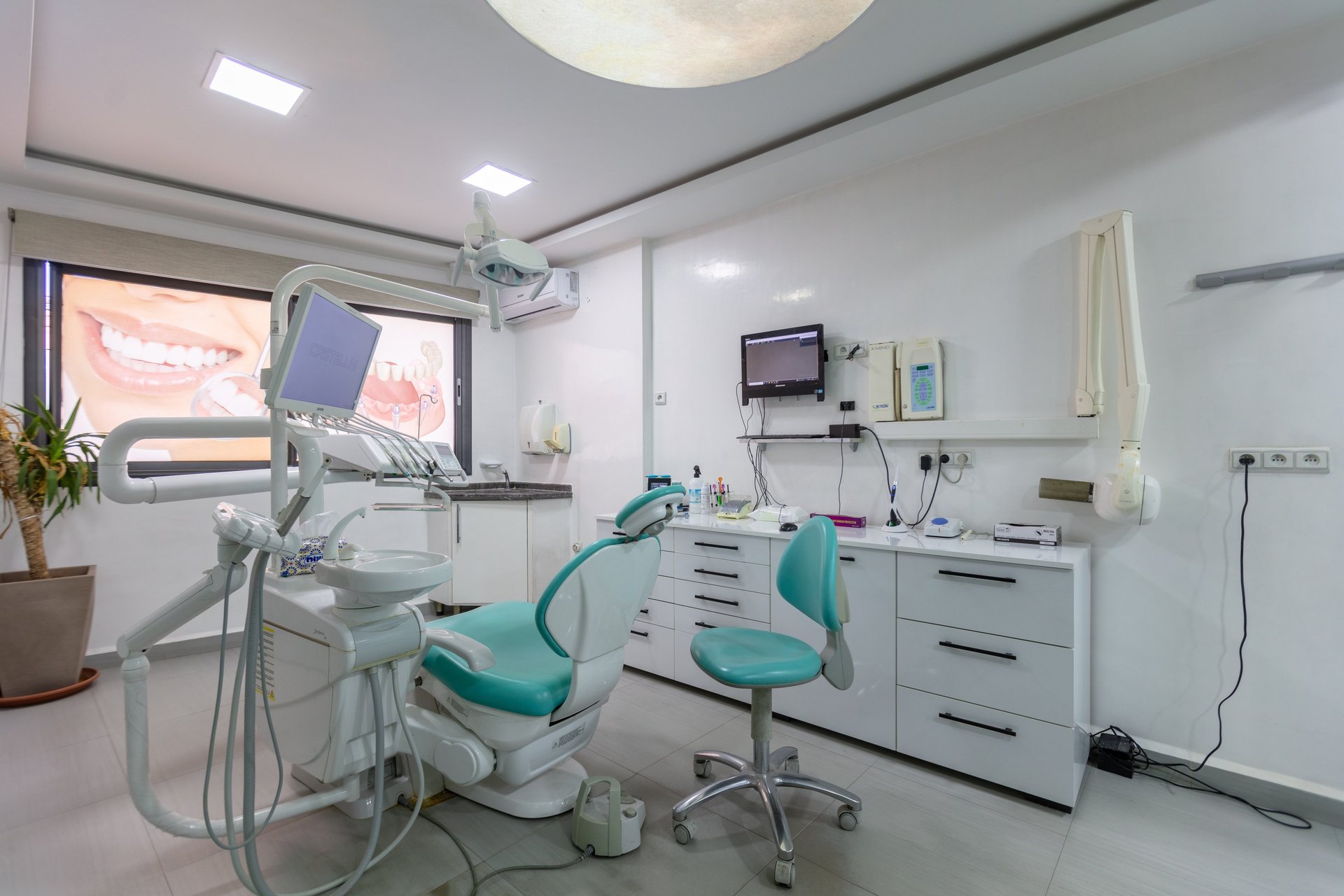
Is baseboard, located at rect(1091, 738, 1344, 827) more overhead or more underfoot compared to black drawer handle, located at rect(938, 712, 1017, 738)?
more underfoot

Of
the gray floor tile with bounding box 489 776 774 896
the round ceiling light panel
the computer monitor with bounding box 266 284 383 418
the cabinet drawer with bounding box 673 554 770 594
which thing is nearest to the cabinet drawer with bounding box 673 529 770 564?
the cabinet drawer with bounding box 673 554 770 594

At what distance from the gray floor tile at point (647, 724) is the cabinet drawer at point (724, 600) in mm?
464

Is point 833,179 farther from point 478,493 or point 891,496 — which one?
point 478,493

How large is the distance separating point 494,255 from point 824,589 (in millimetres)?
1387

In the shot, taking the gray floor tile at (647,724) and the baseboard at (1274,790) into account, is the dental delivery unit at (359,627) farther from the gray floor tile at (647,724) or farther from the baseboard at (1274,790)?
the baseboard at (1274,790)

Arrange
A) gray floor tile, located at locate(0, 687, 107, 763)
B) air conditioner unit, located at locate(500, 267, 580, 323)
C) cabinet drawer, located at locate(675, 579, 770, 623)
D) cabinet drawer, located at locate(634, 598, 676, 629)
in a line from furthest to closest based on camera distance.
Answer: air conditioner unit, located at locate(500, 267, 580, 323)
cabinet drawer, located at locate(634, 598, 676, 629)
cabinet drawer, located at locate(675, 579, 770, 623)
gray floor tile, located at locate(0, 687, 107, 763)

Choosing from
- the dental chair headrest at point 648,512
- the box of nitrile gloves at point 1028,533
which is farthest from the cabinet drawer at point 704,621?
the dental chair headrest at point 648,512

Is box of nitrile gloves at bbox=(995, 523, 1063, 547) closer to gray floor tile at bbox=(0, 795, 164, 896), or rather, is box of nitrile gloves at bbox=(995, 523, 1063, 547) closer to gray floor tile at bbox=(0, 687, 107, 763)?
gray floor tile at bbox=(0, 795, 164, 896)

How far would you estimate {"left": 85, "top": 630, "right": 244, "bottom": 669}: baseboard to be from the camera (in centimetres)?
335

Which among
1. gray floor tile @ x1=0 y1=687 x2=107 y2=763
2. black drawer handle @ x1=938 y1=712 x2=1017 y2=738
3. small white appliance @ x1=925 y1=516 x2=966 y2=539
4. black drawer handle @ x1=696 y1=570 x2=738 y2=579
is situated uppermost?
small white appliance @ x1=925 y1=516 x2=966 y2=539

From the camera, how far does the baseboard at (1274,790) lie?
6.43 ft

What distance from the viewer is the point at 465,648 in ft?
5.74

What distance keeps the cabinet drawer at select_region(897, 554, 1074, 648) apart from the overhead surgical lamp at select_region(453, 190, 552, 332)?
68.3 inches

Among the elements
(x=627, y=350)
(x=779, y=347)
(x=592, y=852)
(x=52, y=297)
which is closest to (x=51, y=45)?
(x=52, y=297)
